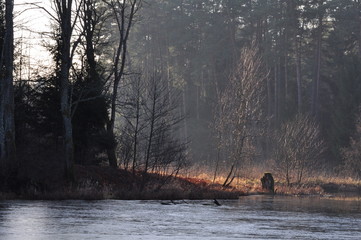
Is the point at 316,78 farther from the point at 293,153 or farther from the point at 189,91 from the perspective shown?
the point at 293,153

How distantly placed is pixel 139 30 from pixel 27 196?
63571 millimetres

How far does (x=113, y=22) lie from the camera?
274ft

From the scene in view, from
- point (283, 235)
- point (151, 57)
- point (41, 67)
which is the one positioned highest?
Result: point (151, 57)

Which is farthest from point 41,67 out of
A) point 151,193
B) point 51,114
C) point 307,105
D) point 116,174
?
point 307,105

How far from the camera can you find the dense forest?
112 ft

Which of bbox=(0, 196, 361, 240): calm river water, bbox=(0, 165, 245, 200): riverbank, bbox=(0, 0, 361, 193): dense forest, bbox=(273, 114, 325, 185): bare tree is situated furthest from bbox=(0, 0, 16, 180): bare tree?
bbox=(273, 114, 325, 185): bare tree

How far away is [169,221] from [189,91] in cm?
7478

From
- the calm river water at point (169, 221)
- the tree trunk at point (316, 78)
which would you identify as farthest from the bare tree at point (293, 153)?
the tree trunk at point (316, 78)

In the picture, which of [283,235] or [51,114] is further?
[51,114]

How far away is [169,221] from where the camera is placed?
20.6 metres

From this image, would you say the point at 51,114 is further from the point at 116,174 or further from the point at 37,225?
the point at 37,225

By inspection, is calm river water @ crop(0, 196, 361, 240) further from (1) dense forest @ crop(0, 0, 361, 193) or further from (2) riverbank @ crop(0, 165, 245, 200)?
(1) dense forest @ crop(0, 0, 361, 193)

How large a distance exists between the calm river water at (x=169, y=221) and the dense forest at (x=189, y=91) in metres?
5.59

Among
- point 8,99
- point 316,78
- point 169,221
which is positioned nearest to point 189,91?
point 316,78
